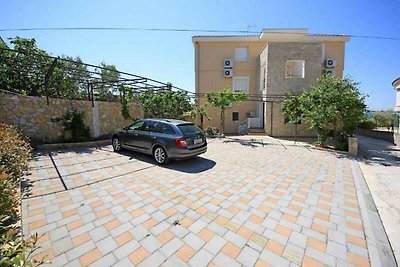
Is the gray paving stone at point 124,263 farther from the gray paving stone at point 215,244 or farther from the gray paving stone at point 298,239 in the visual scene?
the gray paving stone at point 298,239

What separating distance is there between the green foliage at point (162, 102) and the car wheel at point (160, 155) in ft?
27.2

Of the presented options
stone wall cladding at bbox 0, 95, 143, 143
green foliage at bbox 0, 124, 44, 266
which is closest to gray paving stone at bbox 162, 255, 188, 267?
green foliage at bbox 0, 124, 44, 266

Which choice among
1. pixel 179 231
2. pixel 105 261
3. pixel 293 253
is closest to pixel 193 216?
pixel 179 231

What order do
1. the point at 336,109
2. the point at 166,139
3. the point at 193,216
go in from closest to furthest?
the point at 193,216, the point at 166,139, the point at 336,109

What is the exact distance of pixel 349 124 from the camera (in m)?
8.72

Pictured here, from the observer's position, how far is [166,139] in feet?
19.7

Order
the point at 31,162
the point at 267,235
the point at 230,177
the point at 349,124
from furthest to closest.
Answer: the point at 349,124
the point at 31,162
the point at 230,177
the point at 267,235

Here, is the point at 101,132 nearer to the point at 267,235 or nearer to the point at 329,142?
the point at 267,235

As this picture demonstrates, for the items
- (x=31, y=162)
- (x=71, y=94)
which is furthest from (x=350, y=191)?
(x=71, y=94)

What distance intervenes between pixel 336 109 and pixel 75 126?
1247 cm

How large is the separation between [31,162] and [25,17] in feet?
17.4

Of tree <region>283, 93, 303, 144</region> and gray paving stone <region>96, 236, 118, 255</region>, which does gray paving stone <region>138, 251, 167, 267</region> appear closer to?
gray paving stone <region>96, 236, 118, 255</region>

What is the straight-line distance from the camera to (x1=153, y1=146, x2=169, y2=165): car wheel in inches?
239

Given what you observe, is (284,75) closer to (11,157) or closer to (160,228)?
(160,228)
